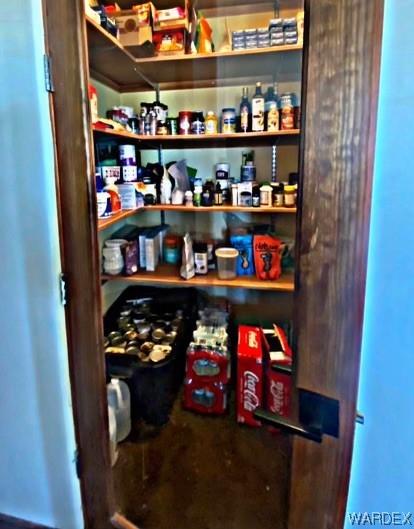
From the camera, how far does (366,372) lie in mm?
601

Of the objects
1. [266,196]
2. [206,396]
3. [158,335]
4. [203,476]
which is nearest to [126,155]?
[266,196]

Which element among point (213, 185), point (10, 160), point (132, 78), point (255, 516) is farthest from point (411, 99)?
point (132, 78)

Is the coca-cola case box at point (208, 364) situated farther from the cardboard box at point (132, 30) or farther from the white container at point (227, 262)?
the cardboard box at point (132, 30)

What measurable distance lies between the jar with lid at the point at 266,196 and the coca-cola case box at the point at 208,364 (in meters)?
0.84

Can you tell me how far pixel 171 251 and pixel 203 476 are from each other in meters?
1.25

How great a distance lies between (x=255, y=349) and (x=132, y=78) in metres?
1.71

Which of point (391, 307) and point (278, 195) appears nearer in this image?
point (391, 307)

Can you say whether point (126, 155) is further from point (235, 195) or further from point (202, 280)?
point (202, 280)

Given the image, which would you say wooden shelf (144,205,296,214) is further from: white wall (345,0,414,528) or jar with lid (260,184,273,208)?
white wall (345,0,414,528)

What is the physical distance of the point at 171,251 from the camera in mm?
2256

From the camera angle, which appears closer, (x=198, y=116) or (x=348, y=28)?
(x=348, y=28)

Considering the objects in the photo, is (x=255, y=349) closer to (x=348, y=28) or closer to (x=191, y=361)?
(x=191, y=361)

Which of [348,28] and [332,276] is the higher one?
[348,28]

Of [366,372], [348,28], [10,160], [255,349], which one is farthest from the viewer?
[255,349]
